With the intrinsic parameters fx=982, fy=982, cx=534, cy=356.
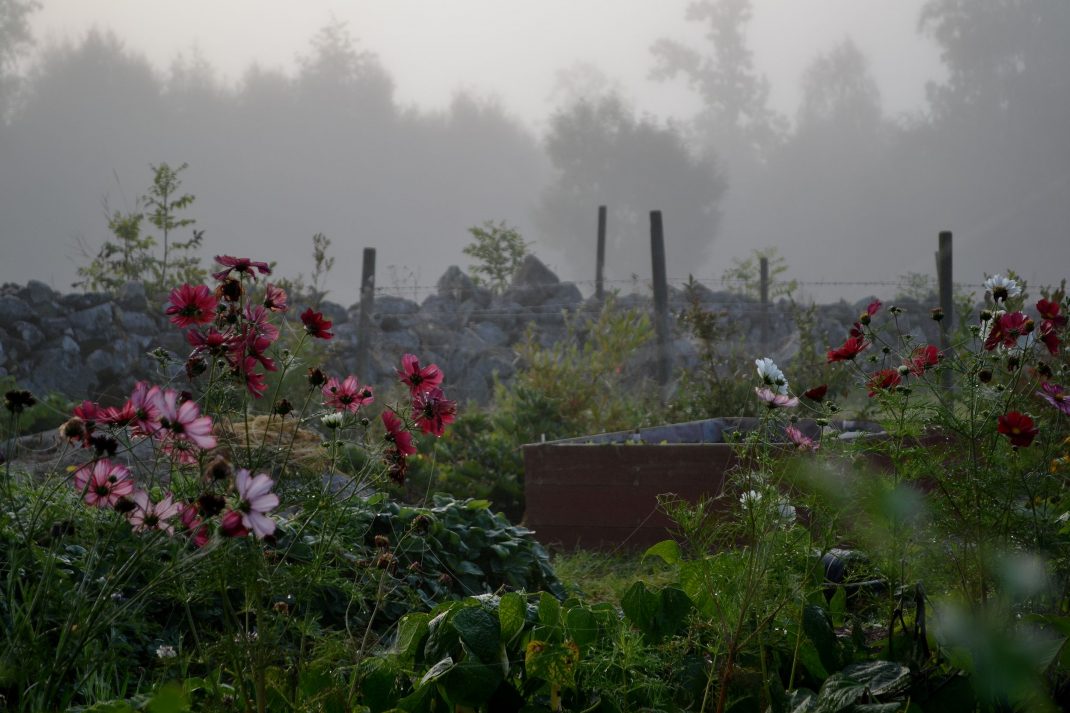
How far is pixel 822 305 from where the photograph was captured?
18562 mm

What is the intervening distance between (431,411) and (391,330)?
12.8 metres

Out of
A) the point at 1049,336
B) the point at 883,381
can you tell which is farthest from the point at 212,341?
the point at 1049,336

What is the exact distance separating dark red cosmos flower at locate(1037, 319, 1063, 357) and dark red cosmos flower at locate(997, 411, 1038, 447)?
408mm

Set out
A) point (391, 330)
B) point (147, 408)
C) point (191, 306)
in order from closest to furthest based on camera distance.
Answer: point (147, 408) → point (191, 306) → point (391, 330)

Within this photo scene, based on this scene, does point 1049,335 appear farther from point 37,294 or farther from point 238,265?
point 37,294

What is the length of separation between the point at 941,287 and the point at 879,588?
8.17m

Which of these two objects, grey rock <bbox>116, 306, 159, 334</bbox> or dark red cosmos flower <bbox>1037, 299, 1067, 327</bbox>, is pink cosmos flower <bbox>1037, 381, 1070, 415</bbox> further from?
grey rock <bbox>116, 306, 159, 334</bbox>

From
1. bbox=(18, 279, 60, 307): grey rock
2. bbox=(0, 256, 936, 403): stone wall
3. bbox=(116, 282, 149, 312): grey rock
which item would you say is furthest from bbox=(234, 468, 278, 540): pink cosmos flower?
bbox=(18, 279, 60, 307): grey rock

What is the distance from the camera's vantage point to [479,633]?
154 cm

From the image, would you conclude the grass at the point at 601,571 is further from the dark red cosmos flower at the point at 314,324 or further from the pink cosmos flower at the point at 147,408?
the pink cosmos flower at the point at 147,408

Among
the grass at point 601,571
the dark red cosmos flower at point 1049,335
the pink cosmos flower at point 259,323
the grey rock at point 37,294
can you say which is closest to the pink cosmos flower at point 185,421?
the pink cosmos flower at point 259,323

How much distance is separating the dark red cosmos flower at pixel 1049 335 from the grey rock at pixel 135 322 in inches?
420

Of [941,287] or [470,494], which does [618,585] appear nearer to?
[470,494]

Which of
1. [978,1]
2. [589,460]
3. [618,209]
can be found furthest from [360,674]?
[978,1]
